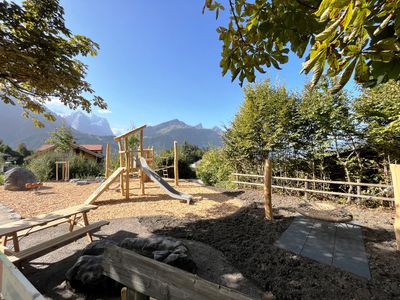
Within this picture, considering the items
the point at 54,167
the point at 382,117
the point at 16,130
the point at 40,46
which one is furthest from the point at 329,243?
the point at 16,130

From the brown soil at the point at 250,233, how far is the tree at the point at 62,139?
13.5 metres

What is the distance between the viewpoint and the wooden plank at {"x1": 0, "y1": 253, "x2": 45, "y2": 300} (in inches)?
35.0

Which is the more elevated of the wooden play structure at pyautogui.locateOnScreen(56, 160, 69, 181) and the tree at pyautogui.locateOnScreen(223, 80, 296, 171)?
the tree at pyautogui.locateOnScreen(223, 80, 296, 171)

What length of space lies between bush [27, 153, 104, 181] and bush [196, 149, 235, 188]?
8.03 meters

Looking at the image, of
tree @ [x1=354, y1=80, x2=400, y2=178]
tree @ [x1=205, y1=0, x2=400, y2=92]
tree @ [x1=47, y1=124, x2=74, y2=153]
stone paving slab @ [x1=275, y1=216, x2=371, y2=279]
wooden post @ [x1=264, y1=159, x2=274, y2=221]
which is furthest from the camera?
tree @ [x1=47, y1=124, x2=74, y2=153]

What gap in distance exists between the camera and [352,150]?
6.26 m

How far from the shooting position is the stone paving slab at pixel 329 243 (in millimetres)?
3023

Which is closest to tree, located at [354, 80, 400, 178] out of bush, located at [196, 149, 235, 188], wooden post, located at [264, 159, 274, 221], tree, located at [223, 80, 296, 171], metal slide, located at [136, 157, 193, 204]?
tree, located at [223, 80, 296, 171]

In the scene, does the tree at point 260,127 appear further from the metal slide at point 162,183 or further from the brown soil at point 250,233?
the metal slide at point 162,183

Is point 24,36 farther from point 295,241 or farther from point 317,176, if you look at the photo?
point 317,176

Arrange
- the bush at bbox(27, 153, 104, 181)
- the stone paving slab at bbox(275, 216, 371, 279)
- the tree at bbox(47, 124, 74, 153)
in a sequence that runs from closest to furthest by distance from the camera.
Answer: the stone paving slab at bbox(275, 216, 371, 279) → the bush at bbox(27, 153, 104, 181) → the tree at bbox(47, 124, 74, 153)

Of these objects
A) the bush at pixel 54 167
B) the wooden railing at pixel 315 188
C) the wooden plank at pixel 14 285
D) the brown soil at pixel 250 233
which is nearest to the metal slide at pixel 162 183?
the brown soil at pixel 250 233

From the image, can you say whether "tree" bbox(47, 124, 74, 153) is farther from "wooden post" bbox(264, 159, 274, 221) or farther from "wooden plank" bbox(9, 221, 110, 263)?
"wooden post" bbox(264, 159, 274, 221)

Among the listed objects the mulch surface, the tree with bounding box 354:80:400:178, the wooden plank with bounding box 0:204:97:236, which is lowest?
the mulch surface
